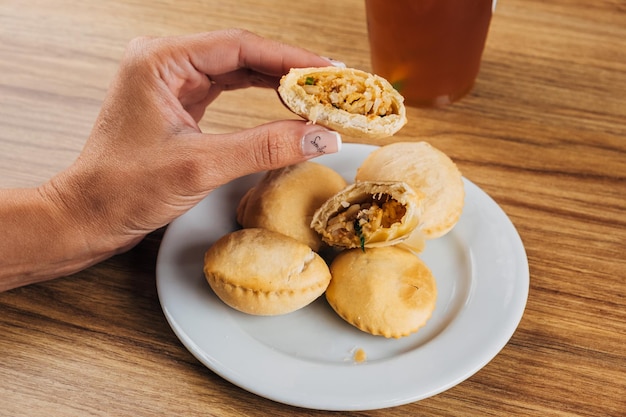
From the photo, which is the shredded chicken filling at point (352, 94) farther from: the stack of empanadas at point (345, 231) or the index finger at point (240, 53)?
the index finger at point (240, 53)

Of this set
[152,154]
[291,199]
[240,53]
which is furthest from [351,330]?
[240,53]

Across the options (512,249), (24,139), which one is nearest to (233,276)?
(512,249)

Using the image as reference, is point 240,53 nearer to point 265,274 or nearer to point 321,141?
point 321,141

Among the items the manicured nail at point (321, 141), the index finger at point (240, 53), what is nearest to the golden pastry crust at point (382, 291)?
the manicured nail at point (321, 141)

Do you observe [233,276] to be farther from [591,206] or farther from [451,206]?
[591,206]

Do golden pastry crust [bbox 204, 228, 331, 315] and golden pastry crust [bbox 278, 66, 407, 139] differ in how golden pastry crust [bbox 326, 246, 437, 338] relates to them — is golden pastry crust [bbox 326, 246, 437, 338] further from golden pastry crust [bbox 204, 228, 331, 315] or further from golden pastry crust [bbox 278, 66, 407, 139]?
golden pastry crust [bbox 278, 66, 407, 139]

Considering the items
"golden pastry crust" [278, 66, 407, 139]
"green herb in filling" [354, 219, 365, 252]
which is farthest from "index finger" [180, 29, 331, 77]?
"green herb in filling" [354, 219, 365, 252]
